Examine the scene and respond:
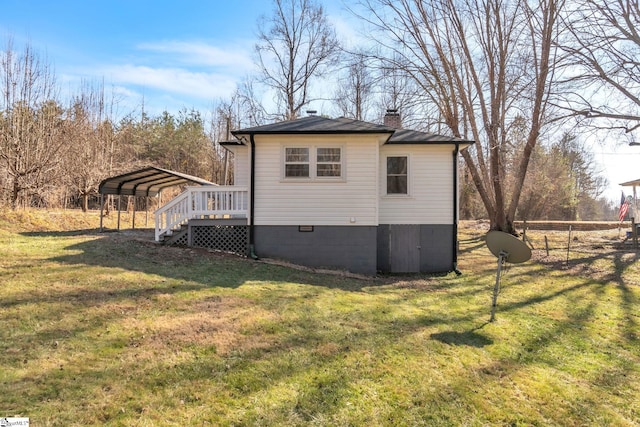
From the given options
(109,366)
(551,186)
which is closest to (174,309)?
(109,366)

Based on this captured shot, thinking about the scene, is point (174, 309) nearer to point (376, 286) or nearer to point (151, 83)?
point (376, 286)

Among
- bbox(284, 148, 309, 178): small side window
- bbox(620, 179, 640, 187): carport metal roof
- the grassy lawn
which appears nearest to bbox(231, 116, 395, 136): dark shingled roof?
bbox(284, 148, 309, 178): small side window

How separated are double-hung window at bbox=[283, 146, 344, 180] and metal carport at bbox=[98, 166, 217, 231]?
3618 millimetres

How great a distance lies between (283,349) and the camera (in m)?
4.62

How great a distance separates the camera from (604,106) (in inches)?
523

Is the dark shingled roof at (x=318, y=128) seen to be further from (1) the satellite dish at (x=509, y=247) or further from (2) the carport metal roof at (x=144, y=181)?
(1) the satellite dish at (x=509, y=247)

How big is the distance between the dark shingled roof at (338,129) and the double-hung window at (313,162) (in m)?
0.55

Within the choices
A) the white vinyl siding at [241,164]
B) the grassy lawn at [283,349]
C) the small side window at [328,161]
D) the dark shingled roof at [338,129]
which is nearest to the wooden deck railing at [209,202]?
the white vinyl siding at [241,164]

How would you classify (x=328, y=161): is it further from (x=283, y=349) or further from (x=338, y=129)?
(x=283, y=349)

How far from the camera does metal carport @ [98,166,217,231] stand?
12.1 m

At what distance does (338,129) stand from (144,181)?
8.43m

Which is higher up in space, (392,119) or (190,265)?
(392,119)

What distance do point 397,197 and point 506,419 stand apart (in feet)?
26.2

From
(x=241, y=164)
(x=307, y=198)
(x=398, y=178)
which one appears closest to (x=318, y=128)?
(x=307, y=198)
